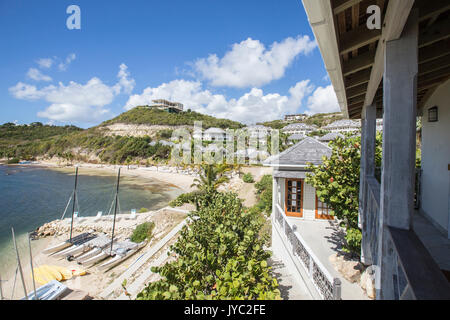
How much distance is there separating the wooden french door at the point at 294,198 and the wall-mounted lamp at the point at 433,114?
458 cm

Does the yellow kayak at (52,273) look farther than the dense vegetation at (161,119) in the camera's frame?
No

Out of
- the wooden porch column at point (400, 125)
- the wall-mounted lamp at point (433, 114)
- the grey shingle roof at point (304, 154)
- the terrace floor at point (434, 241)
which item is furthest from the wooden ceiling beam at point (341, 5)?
the grey shingle roof at point (304, 154)

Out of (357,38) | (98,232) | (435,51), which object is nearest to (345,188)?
(435,51)

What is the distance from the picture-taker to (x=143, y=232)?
53.0 feet

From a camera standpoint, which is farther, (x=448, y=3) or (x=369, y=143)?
(x=369, y=143)

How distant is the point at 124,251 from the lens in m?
13.6

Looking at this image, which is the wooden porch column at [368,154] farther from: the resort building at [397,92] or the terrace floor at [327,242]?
the resort building at [397,92]

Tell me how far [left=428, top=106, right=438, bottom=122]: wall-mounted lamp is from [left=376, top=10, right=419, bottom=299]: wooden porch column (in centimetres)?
512

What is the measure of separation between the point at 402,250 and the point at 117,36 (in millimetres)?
23071

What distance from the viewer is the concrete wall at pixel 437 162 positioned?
4723mm

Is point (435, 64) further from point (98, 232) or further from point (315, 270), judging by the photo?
point (98, 232)

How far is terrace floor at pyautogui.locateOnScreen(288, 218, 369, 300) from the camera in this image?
184 inches
